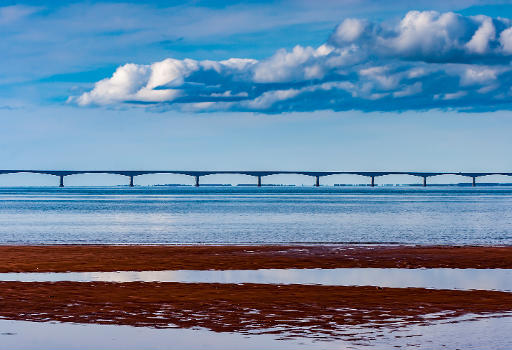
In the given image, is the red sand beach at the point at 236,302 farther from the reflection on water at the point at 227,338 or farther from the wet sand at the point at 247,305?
the reflection on water at the point at 227,338

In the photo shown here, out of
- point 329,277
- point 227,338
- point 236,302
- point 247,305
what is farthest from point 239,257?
point 227,338

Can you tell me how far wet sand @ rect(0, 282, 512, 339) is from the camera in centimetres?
1734

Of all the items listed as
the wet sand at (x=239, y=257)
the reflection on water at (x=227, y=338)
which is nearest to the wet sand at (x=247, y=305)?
the reflection on water at (x=227, y=338)

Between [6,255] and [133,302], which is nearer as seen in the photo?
[133,302]

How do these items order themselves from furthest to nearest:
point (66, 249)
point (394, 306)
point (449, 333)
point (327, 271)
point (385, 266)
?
1. point (66, 249)
2. point (385, 266)
3. point (327, 271)
4. point (394, 306)
5. point (449, 333)

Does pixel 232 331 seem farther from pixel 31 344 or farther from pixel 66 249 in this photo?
pixel 66 249

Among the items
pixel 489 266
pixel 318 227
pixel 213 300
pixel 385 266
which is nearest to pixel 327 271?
pixel 385 266

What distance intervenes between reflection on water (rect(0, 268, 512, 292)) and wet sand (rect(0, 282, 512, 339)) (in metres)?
1.46

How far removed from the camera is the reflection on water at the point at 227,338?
14.8 meters

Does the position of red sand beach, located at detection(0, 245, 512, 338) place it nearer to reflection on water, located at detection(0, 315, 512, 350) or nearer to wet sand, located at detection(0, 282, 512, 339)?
wet sand, located at detection(0, 282, 512, 339)

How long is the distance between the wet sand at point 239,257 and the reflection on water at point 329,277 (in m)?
1.47

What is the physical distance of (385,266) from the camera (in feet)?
98.9

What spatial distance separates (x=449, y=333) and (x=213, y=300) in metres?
6.76

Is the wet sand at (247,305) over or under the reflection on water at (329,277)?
over
